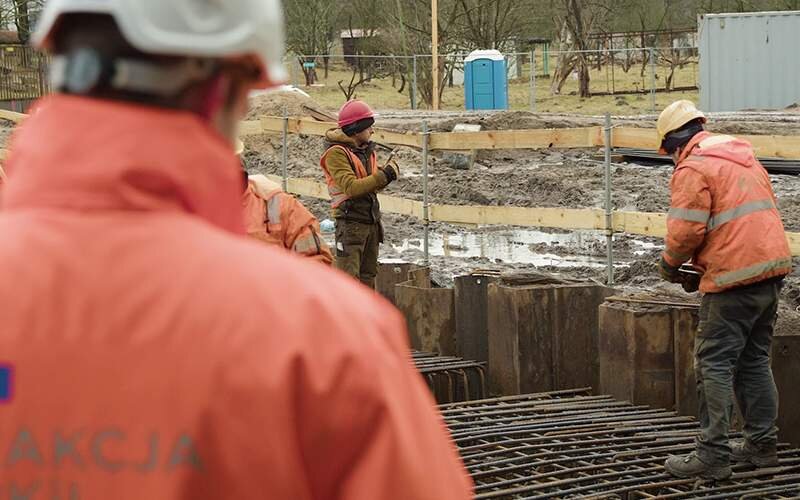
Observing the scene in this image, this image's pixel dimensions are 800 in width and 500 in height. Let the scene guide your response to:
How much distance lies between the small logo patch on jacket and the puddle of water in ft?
40.2

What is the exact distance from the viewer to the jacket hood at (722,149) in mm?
6176

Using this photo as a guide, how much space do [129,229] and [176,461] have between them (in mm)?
258

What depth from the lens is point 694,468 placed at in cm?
612

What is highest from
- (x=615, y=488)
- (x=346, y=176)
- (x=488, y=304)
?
(x=346, y=176)

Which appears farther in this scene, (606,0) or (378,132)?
(606,0)

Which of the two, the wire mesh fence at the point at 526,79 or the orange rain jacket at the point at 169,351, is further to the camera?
the wire mesh fence at the point at 526,79

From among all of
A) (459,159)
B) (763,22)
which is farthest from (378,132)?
(763,22)

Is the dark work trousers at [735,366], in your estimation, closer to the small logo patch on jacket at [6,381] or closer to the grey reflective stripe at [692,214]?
the grey reflective stripe at [692,214]

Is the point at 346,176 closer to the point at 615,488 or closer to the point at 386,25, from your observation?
the point at 615,488

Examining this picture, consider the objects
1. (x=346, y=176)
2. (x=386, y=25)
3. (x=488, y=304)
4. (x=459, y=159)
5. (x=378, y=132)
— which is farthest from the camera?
(x=386, y=25)

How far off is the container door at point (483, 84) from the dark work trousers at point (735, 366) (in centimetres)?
2285

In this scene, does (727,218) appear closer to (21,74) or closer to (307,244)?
(307,244)

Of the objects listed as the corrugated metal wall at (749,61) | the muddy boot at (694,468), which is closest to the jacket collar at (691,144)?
the muddy boot at (694,468)

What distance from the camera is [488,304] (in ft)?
27.3
